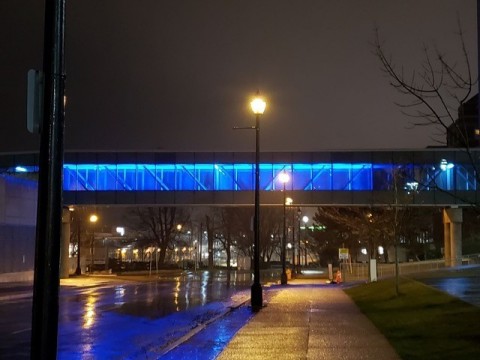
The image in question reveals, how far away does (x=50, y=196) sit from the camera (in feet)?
19.4

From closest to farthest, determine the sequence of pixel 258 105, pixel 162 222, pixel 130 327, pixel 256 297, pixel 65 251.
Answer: pixel 130 327, pixel 256 297, pixel 258 105, pixel 65 251, pixel 162 222

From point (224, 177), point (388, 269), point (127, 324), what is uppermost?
point (224, 177)

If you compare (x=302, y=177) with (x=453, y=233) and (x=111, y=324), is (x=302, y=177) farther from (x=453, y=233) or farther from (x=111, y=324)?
(x=111, y=324)

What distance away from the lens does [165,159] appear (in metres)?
60.8

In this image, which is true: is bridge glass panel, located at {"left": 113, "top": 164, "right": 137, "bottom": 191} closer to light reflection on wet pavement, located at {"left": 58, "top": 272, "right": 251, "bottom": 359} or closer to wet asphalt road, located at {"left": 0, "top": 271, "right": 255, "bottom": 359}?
light reflection on wet pavement, located at {"left": 58, "top": 272, "right": 251, "bottom": 359}

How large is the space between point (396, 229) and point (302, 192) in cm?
3498

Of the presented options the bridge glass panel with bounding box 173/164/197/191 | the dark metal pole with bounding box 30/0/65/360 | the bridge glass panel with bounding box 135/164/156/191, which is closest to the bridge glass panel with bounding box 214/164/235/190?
the bridge glass panel with bounding box 173/164/197/191

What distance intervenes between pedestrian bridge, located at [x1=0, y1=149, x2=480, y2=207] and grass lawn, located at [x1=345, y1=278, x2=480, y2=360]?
37.6m

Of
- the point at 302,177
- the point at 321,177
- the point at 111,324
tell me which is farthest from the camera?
the point at 321,177

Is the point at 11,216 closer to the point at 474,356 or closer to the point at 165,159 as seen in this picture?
the point at 165,159

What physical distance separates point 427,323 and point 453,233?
45.4 m

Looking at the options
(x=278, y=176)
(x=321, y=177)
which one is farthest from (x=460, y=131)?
(x=278, y=176)

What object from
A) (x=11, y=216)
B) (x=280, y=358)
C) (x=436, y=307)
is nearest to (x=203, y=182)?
(x=11, y=216)

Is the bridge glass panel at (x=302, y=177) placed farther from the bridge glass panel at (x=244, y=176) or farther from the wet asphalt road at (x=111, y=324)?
the wet asphalt road at (x=111, y=324)
